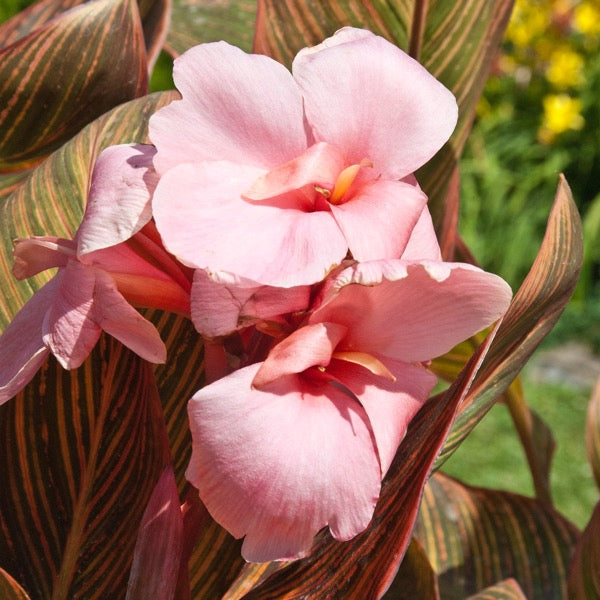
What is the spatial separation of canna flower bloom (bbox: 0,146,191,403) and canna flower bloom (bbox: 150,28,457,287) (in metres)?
0.03

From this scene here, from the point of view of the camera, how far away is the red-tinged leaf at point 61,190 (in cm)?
67

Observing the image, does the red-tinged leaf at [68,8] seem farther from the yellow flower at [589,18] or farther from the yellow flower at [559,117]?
the yellow flower at [589,18]

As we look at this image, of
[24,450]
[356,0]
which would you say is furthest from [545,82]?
[24,450]

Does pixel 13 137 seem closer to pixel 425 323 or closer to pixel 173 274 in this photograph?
pixel 173 274

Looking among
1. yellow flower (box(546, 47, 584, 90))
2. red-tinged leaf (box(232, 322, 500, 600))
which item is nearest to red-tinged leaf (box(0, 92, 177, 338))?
red-tinged leaf (box(232, 322, 500, 600))

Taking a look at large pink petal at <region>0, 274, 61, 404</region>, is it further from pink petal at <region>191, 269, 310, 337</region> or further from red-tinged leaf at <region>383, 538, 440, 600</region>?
red-tinged leaf at <region>383, 538, 440, 600</region>

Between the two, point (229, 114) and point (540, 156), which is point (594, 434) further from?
point (540, 156)

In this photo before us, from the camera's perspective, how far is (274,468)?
0.39m

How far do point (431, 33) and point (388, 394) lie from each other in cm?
42

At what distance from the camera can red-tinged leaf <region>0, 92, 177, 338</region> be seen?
2.20 ft

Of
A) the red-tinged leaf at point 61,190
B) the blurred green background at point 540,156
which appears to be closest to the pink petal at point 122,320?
the red-tinged leaf at point 61,190

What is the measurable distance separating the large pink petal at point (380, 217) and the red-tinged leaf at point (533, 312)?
0.12 m

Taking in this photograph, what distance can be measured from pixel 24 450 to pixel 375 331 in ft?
0.97

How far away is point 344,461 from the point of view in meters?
0.41
